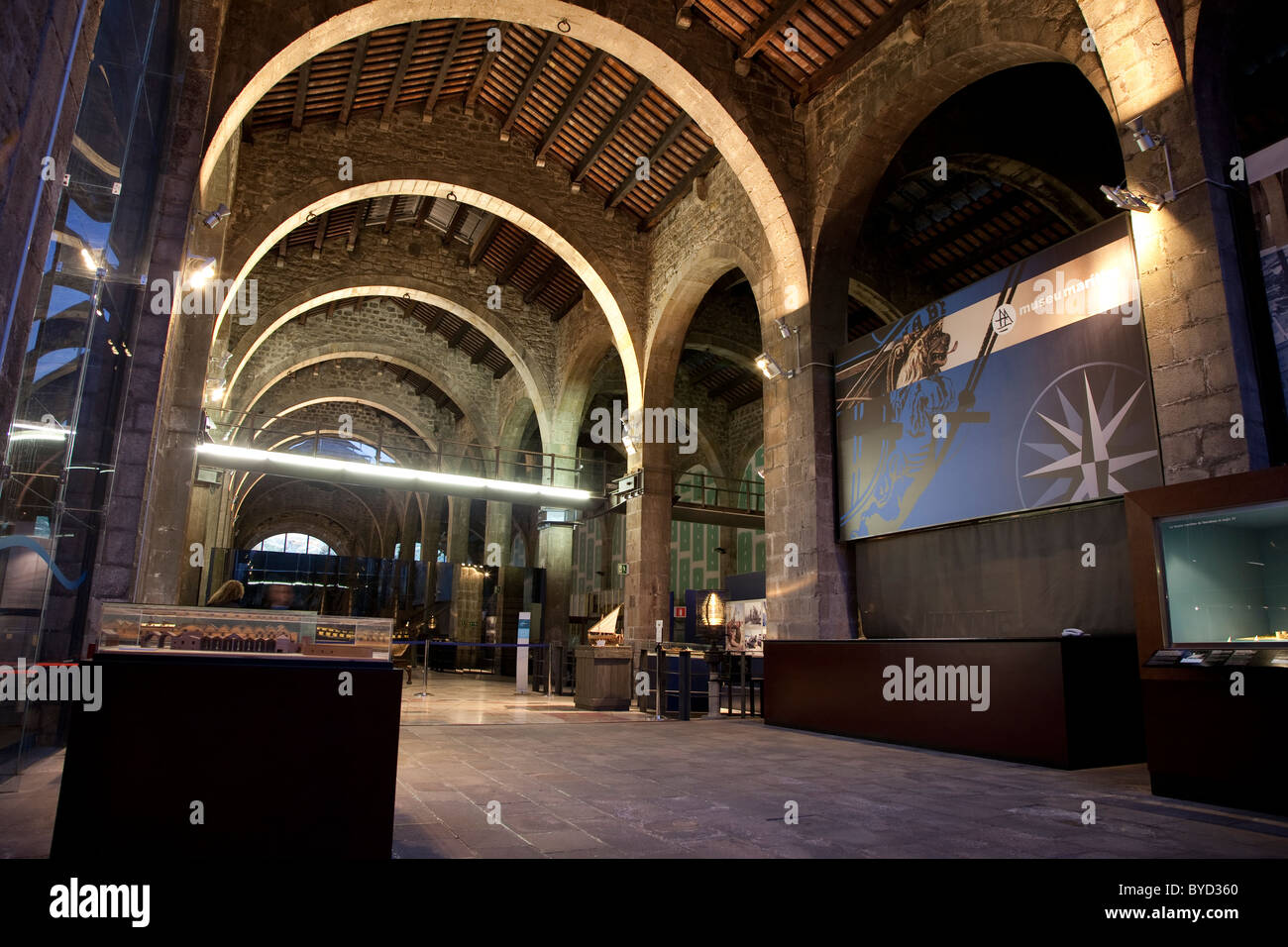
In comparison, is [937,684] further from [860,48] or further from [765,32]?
[765,32]

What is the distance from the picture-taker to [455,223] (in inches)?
666

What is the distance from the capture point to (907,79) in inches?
358

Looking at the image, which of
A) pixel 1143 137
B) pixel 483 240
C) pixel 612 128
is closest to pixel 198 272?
pixel 612 128

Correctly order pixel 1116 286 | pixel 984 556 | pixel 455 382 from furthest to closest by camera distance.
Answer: pixel 455 382 < pixel 984 556 < pixel 1116 286

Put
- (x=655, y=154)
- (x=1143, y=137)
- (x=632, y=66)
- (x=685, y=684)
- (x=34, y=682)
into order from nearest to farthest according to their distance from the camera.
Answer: (x=34, y=682), (x=1143, y=137), (x=685, y=684), (x=632, y=66), (x=655, y=154)

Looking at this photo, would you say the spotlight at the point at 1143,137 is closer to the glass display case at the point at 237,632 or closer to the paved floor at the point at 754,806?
the paved floor at the point at 754,806

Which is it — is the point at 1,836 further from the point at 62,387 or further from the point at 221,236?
the point at 221,236

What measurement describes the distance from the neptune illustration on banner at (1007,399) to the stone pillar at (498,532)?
12.1 meters

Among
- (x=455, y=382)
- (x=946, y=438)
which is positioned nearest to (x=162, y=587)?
(x=946, y=438)

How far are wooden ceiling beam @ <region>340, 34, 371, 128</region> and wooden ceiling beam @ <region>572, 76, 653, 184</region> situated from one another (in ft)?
12.6

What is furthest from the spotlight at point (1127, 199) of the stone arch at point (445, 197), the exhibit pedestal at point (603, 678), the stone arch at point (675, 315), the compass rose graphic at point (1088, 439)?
the stone arch at point (445, 197)

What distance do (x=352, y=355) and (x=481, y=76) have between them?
8.84m
